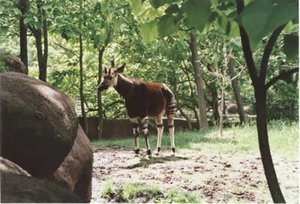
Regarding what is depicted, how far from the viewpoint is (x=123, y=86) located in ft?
24.4

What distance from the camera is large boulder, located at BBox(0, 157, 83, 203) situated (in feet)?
4.70

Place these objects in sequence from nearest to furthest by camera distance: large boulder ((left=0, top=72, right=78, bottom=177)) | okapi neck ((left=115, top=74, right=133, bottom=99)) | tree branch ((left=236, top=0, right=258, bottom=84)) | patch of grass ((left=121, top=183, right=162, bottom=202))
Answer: tree branch ((left=236, top=0, right=258, bottom=84)) → large boulder ((left=0, top=72, right=78, bottom=177)) → patch of grass ((left=121, top=183, right=162, bottom=202)) → okapi neck ((left=115, top=74, right=133, bottom=99))

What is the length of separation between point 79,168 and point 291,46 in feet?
10.4

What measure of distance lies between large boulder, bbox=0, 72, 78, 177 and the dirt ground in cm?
221

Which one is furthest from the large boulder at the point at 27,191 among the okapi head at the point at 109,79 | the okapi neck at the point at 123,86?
the okapi neck at the point at 123,86

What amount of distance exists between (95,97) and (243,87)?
194 inches

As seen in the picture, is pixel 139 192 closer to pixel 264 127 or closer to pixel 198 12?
pixel 264 127

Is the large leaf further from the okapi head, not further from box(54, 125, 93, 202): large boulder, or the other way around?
the okapi head

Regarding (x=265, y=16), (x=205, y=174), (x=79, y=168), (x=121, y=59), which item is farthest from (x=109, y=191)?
(x=121, y=59)

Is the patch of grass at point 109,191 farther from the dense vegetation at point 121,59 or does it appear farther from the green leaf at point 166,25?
the green leaf at point 166,25

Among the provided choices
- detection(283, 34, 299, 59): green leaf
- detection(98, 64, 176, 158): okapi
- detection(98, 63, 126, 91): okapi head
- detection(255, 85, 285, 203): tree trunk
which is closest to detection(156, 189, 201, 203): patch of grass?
detection(98, 64, 176, 158): okapi

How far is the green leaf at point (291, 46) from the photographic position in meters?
0.98

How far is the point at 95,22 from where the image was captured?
9148 mm

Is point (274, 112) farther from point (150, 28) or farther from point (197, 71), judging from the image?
point (150, 28)
